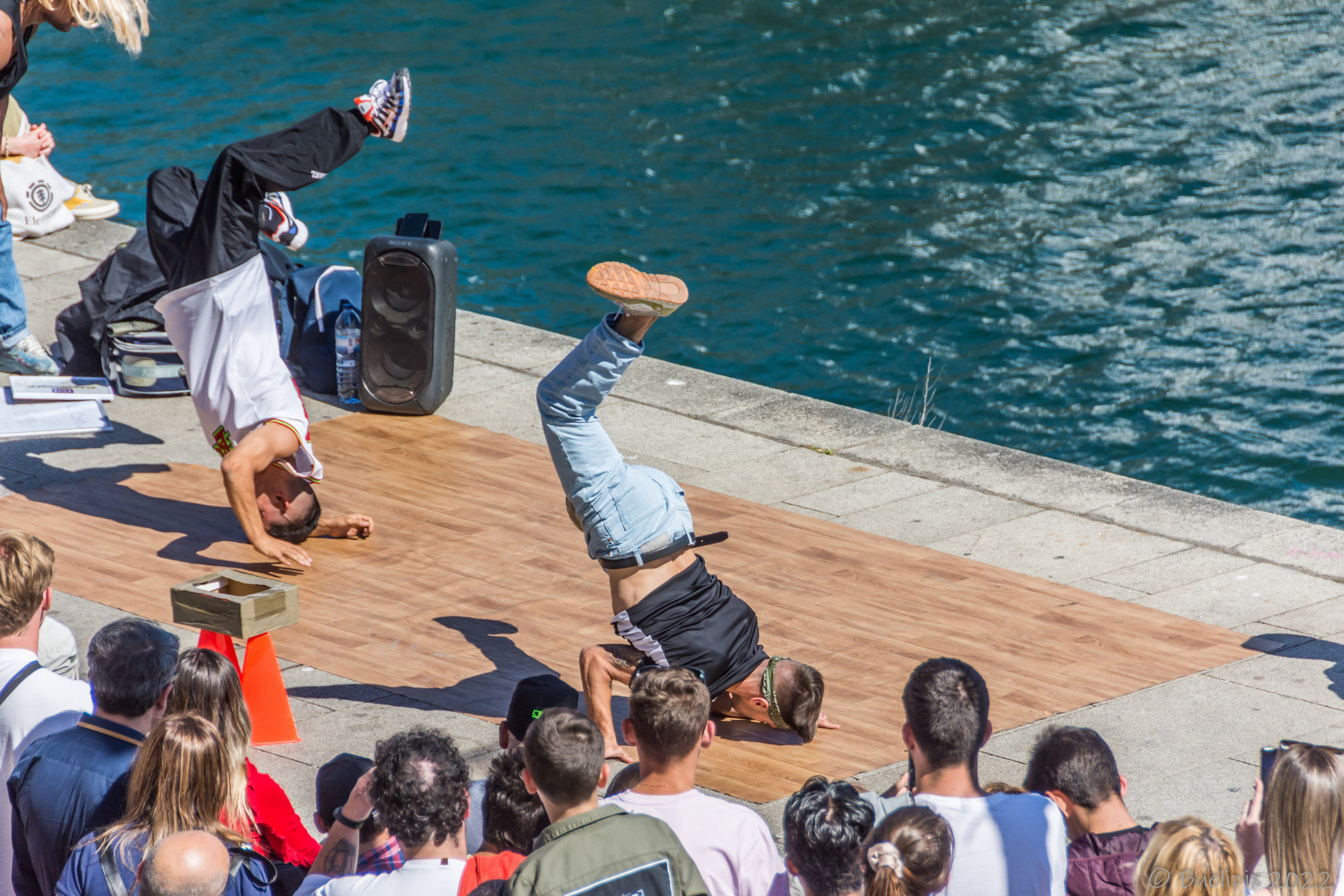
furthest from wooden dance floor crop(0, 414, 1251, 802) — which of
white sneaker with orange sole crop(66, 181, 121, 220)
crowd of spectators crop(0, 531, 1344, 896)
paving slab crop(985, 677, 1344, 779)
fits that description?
white sneaker with orange sole crop(66, 181, 121, 220)

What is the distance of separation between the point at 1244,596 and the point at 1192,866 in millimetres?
4732

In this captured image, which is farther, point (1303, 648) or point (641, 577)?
point (1303, 648)

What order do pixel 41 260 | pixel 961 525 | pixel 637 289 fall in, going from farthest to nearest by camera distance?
pixel 41 260, pixel 961 525, pixel 637 289

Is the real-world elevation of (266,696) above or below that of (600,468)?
below

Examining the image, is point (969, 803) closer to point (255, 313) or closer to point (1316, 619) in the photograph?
point (1316, 619)

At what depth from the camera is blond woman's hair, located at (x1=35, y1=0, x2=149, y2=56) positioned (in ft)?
23.1

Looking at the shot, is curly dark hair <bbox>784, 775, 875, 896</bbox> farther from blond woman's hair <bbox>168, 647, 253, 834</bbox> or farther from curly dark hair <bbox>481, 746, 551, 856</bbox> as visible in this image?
blond woman's hair <bbox>168, 647, 253, 834</bbox>

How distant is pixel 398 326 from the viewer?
32.0ft

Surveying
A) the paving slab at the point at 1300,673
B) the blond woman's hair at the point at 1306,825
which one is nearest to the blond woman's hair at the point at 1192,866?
the blond woman's hair at the point at 1306,825

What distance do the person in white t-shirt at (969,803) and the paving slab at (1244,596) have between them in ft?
12.2

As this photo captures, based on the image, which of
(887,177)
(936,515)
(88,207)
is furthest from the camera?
(887,177)

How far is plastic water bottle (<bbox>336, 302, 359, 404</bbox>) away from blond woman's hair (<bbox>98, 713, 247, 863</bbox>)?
256 inches

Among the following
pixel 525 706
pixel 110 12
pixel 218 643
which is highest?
pixel 110 12

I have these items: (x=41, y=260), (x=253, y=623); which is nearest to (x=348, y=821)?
(x=253, y=623)
